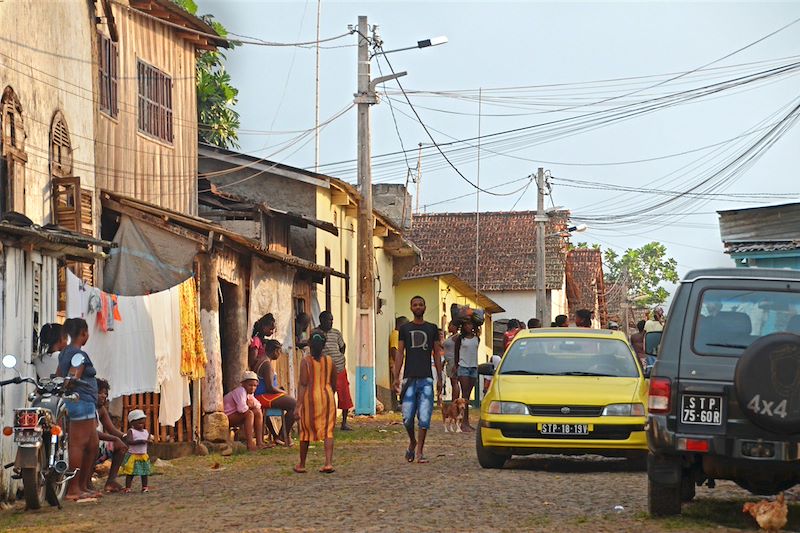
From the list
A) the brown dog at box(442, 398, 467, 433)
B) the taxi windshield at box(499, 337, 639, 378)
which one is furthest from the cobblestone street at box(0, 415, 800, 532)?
the brown dog at box(442, 398, 467, 433)

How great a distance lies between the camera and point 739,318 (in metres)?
10.1

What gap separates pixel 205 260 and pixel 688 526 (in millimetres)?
11451

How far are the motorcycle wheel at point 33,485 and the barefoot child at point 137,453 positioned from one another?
6.29ft

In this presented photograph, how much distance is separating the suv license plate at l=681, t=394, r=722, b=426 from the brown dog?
12.8m

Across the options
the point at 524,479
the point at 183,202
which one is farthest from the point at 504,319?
the point at 524,479

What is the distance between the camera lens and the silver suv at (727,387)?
9.23m

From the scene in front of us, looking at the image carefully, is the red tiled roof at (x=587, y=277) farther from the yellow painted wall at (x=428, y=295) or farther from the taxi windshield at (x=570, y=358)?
the taxi windshield at (x=570, y=358)

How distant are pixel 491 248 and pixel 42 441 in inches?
1858

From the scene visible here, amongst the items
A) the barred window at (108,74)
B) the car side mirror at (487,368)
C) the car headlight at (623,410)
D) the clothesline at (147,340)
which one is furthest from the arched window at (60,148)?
the car headlight at (623,410)

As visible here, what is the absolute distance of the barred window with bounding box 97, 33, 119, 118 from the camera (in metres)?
20.5

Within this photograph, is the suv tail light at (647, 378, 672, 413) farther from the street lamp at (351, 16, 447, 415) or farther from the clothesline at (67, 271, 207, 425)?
the street lamp at (351, 16, 447, 415)

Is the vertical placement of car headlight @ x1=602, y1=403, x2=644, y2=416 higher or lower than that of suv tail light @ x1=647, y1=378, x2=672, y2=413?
lower

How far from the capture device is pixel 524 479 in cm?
1396

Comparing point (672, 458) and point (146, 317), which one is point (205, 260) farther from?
point (672, 458)
